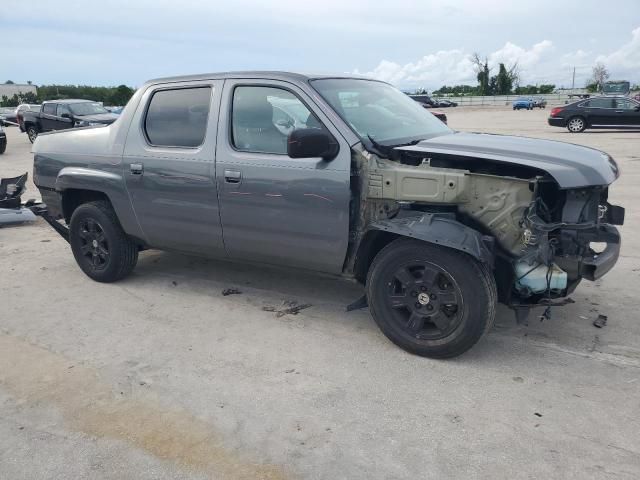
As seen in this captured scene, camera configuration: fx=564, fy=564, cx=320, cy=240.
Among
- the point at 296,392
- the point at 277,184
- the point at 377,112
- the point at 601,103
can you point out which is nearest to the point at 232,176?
the point at 277,184

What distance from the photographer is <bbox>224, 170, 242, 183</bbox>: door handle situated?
427cm

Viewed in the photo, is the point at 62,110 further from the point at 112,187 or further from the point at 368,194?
the point at 368,194

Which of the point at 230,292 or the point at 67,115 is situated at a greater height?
the point at 67,115

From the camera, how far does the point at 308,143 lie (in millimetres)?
3660

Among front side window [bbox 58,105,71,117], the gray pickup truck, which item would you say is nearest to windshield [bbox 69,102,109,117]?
front side window [bbox 58,105,71,117]

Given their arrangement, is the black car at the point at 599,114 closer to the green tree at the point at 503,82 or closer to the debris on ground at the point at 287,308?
the debris on ground at the point at 287,308

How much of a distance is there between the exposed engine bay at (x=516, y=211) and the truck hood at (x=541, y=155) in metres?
0.06

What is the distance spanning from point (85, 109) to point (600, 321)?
19.0m

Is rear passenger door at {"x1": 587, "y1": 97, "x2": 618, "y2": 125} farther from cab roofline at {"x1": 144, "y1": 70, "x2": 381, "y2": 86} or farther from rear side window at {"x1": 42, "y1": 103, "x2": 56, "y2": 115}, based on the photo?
rear side window at {"x1": 42, "y1": 103, "x2": 56, "y2": 115}

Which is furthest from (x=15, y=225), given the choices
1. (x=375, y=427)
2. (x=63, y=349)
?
(x=375, y=427)

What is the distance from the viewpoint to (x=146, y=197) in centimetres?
484

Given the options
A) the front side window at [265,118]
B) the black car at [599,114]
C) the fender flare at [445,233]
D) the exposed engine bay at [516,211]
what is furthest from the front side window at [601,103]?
the fender flare at [445,233]

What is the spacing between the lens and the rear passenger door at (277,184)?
12.9ft

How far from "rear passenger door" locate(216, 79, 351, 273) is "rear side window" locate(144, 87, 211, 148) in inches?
9.4
